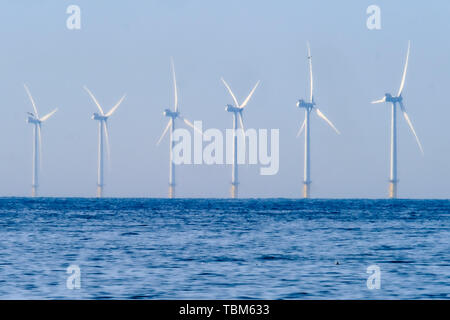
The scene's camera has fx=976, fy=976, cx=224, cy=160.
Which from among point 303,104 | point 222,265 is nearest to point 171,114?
point 303,104

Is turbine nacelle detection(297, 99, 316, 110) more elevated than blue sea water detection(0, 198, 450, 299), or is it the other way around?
turbine nacelle detection(297, 99, 316, 110)

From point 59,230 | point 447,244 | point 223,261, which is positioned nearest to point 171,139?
point 59,230

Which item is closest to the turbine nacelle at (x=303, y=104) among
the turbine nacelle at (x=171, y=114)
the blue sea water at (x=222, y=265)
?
the turbine nacelle at (x=171, y=114)

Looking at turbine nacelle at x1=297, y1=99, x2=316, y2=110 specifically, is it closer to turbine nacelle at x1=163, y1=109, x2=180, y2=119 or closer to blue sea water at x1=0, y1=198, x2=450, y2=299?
turbine nacelle at x1=163, y1=109, x2=180, y2=119

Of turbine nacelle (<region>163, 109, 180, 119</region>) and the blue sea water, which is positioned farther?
turbine nacelle (<region>163, 109, 180, 119</region>)

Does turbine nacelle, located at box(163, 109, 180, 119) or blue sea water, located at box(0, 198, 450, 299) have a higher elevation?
turbine nacelle, located at box(163, 109, 180, 119)

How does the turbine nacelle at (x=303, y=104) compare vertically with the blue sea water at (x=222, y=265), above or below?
above

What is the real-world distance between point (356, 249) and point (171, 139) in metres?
136

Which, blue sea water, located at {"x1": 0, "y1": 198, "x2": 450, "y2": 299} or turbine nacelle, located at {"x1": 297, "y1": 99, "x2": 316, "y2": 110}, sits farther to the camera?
turbine nacelle, located at {"x1": 297, "y1": 99, "x2": 316, "y2": 110}

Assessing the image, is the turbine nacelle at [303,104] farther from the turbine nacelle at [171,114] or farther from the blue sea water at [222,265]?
the blue sea water at [222,265]

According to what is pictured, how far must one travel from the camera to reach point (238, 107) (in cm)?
17875

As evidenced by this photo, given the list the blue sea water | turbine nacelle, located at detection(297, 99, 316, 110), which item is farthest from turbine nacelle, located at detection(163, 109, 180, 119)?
the blue sea water
